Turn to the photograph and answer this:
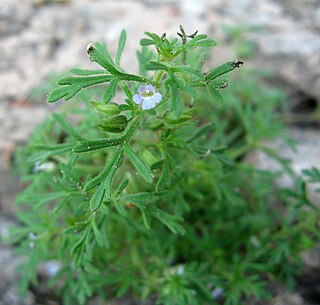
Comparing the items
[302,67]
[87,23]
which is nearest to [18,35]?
[87,23]

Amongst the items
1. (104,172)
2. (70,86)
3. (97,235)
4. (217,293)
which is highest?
(70,86)

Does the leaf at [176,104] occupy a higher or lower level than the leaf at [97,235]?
higher

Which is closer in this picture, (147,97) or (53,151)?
(147,97)

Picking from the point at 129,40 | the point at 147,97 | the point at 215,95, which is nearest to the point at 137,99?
the point at 147,97

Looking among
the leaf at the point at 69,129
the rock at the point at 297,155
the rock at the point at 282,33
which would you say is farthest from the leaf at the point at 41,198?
the rock at the point at 282,33

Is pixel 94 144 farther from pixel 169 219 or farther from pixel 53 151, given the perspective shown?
pixel 169 219

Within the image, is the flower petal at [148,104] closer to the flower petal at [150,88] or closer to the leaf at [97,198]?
the flower petal at [150,88]

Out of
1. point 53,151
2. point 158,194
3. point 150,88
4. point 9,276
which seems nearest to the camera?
point 150,88
